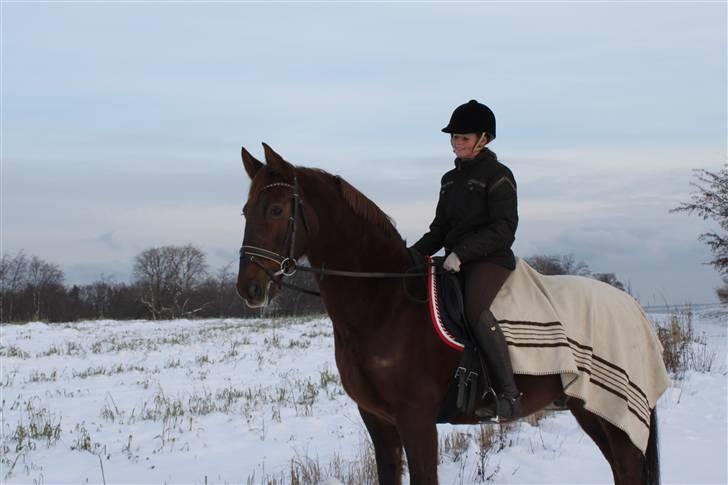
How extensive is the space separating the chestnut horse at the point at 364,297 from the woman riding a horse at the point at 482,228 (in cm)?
23

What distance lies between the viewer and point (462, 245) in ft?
12.9

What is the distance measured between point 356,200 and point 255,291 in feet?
3.00

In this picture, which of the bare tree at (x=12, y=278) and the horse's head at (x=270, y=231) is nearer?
the horse's head at (x=270, y=231)

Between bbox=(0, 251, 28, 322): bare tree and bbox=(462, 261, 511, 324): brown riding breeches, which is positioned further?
bbox=(0, 251, 28, 322): bare tree

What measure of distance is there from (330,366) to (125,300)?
1925 inches

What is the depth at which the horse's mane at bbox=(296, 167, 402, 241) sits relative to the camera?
3957 millimetres

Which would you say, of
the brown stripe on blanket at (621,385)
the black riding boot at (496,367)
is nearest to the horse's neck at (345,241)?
the black riding boot at (496,367)

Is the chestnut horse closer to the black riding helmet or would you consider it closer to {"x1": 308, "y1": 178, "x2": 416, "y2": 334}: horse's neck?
{"x1": 308, "y1": 178, "x2": 416, "y2": 334}: horse's neck

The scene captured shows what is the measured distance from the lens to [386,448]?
4105mm

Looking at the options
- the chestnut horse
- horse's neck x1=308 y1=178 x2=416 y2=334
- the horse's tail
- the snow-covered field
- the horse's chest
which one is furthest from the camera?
the snow-covered field

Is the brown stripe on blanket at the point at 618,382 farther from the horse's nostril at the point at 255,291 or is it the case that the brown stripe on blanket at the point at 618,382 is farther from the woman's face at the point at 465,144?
the horse's nostril at the point at 255,291

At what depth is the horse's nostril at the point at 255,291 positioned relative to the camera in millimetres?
3471

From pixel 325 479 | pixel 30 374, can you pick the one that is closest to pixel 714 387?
pixel 325 479

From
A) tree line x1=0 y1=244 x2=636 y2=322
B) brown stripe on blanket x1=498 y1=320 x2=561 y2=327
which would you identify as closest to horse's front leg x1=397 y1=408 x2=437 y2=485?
brown stripe on blanket x1=498 y1=320 x2=561 y2=327
